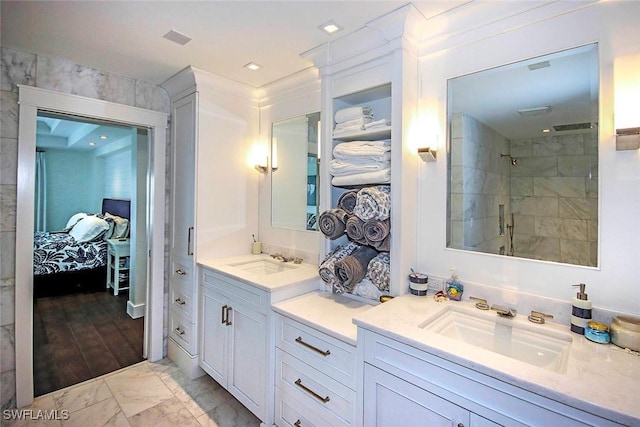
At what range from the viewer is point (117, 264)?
4.27 metres

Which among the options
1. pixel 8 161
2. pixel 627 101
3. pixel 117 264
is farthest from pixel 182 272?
pixel 627 101

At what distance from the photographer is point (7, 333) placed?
2.01 meters

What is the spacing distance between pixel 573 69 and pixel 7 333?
3.54 metres

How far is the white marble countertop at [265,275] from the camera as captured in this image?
5.98 feet

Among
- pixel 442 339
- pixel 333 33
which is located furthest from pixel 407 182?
pixel 333 33

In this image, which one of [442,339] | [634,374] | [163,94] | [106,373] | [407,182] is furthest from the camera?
[163,94]

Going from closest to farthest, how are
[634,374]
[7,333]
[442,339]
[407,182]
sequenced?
[634,374] → [442,339] → [407,182] → [7,333]

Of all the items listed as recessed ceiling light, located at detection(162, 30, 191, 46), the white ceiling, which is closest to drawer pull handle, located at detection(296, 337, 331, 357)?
the white ceiling

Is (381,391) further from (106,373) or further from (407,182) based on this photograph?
(106,373)

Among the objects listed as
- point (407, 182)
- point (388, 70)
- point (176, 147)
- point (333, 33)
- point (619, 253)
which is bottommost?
point (619, 253)

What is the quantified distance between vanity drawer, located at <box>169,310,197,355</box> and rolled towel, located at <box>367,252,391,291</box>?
1554 mm

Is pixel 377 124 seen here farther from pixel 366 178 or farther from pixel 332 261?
pixel 332 261

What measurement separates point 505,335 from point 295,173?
71.4 inches

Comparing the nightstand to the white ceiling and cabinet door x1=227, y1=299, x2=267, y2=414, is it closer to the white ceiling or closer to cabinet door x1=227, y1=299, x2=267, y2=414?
the white ceiling
